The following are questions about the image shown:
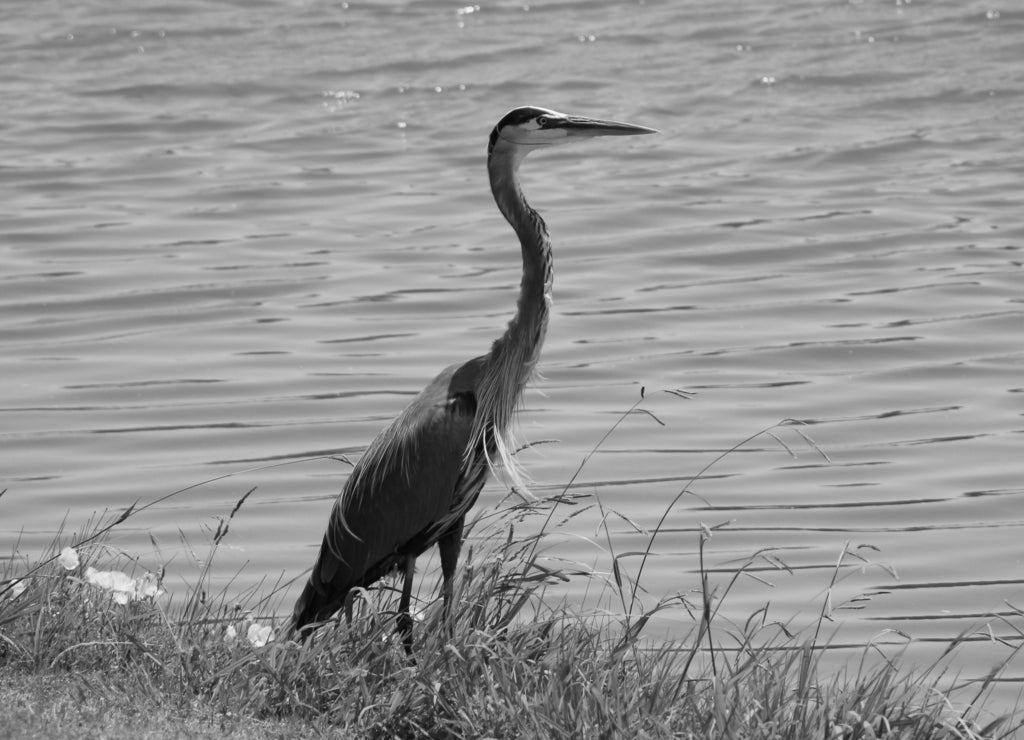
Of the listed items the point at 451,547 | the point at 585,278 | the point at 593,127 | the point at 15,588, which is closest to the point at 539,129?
the point at 593,127

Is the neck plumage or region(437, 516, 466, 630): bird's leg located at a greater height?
the neck plumage

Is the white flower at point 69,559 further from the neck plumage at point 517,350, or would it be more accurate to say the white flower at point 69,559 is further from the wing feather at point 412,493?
the neck plumage at point 517,350

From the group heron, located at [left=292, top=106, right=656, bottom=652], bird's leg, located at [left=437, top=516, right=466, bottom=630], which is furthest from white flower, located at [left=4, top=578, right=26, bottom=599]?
bird's leg, located at [left=437, top=516, right=466, bottom=630]

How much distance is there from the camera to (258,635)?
16.1 feet

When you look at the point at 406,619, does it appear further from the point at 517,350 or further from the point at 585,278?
the point at 585,278

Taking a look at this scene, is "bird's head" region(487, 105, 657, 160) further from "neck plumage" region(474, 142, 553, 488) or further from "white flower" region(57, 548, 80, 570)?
"white flower" region(57, 548, 80, 570)

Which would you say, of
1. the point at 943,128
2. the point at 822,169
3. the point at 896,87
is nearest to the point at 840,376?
the point at 822,169

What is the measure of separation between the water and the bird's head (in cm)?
125

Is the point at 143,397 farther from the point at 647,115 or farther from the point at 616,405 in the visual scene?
the point at 647,115

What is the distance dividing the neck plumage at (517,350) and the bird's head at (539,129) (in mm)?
168

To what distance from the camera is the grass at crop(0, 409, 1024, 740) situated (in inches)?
170

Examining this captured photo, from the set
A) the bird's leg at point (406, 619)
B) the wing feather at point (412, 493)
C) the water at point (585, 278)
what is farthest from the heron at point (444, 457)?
the water at point (585, 278)

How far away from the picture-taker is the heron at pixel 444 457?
5.76 metres

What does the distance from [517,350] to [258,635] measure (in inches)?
57.6
